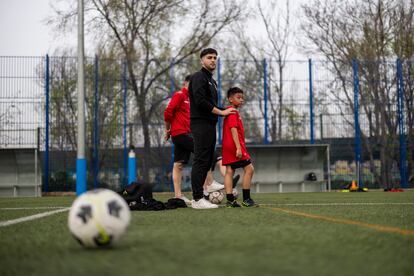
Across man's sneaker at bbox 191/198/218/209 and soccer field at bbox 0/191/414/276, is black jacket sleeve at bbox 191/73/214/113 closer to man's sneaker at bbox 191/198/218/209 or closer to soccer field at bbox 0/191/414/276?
man's sneaker at bbox 191/198/218/209

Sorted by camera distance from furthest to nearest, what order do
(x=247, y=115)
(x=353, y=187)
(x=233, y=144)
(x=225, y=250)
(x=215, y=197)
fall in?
(x=247, y=115)
(x=353, y=187)
(x=215, y=197)
(x=233, y=144)
(x=225, y=250)

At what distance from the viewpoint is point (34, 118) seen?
1603 centimetres

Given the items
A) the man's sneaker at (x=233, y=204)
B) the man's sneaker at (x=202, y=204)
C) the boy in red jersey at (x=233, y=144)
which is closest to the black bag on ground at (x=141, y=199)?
the man's sneaker at (x=202, y=204)

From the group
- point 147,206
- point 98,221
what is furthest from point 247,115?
point 98,221

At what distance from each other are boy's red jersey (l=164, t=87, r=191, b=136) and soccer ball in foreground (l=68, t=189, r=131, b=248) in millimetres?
5161

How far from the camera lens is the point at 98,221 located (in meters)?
3.12

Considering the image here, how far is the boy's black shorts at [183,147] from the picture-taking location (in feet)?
27.7

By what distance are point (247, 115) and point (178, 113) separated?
28.0 ft

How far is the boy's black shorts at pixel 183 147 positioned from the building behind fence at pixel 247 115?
7.88 meters

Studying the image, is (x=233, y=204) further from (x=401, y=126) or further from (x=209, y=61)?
(x=401, y=126)

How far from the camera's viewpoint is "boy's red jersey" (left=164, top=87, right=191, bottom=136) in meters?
8.38

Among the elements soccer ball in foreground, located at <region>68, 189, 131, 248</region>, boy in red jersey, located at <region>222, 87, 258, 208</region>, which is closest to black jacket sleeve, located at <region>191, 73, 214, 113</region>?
boy in red jersey, located at <region>222, 87, 258, 208</region>

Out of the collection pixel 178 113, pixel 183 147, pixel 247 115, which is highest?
pixel 247 115

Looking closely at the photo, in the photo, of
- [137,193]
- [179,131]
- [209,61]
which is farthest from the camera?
[179,131]
